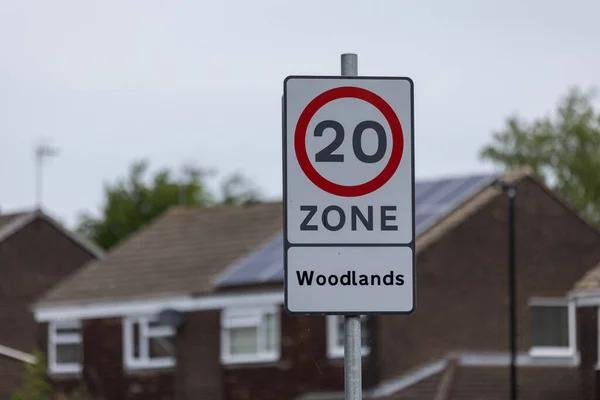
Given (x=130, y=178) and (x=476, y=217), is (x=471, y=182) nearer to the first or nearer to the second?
(x=476, y=217)

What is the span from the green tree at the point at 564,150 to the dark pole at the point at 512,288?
33844mm

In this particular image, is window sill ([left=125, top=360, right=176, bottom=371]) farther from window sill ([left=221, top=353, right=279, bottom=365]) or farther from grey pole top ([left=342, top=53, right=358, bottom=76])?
grey pole top ([left=342, top=53, right=358, bottom=76])

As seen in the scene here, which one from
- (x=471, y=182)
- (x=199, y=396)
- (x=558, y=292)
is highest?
(x=471, y=182)

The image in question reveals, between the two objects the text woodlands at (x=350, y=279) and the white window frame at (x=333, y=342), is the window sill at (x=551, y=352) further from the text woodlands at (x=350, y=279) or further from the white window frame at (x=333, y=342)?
the text woodlands at (x=350, y=279)

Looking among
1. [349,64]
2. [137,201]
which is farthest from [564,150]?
[349,64]

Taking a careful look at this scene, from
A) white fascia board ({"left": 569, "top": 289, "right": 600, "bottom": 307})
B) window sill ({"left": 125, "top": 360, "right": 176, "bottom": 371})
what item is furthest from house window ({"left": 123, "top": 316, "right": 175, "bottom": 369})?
white fascia board ({"left": 569, "top": 289, "right": 600, "bottom": 307})

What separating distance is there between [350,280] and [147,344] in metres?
42.4

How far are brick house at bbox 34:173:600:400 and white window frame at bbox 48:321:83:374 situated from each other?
0.31ft

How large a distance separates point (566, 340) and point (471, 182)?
5388 mm

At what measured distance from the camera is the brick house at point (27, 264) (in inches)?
2408

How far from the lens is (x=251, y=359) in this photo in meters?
46.0

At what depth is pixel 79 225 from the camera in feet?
317

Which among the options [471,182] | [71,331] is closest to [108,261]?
[71,331]

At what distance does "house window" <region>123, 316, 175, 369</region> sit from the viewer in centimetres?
4841
